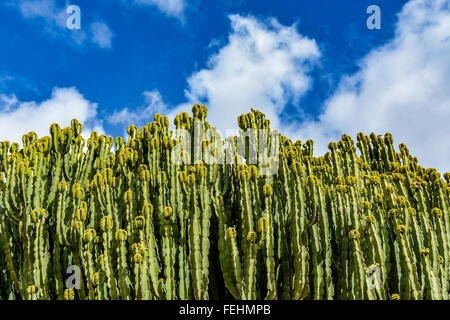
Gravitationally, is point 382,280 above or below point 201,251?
below

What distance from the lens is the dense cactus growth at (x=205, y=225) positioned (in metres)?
4.09

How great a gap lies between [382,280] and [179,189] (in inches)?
96.3

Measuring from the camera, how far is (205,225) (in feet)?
13.9

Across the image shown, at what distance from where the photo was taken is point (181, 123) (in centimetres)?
543

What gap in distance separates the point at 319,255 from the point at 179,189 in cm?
177

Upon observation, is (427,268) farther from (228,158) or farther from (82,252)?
(82,252)

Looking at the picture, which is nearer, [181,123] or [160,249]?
[160,249]

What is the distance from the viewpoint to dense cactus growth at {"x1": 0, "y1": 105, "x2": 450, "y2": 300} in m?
4.09
